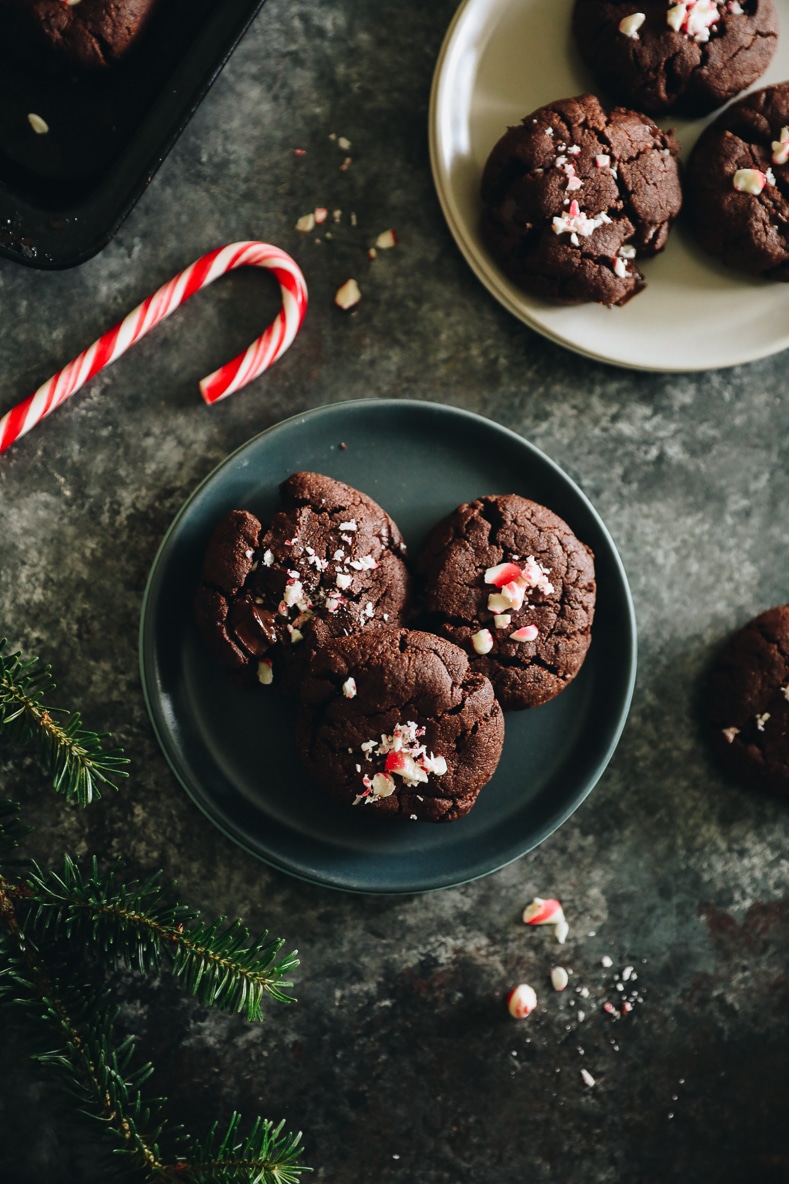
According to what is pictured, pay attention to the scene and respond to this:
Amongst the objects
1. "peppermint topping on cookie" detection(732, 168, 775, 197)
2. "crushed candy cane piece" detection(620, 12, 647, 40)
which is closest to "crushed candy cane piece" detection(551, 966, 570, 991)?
"peppermint topping on cookie" detection(732, 168, 775, 197)

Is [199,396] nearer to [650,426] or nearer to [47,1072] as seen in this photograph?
[650,426]

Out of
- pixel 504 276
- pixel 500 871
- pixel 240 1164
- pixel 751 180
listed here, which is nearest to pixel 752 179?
pixel 751 180

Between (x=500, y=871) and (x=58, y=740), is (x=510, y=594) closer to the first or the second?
(x=500, y=871)

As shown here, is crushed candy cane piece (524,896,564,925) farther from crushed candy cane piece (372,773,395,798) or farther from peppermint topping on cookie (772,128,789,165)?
peppermint topping on cookie (772,128,789,165)

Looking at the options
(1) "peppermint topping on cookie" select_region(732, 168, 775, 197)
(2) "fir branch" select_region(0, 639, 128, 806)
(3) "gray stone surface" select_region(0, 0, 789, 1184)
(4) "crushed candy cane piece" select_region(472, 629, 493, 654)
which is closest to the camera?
(2) "fir branch" select_region(0, 639, 128, 806)

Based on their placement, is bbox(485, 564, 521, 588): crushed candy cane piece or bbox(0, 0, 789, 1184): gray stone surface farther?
bbox(0, 0, 789, 1184): gray stone surface

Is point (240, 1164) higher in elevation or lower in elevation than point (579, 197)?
lower

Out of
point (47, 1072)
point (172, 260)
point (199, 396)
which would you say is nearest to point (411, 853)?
point (47, 1072)
